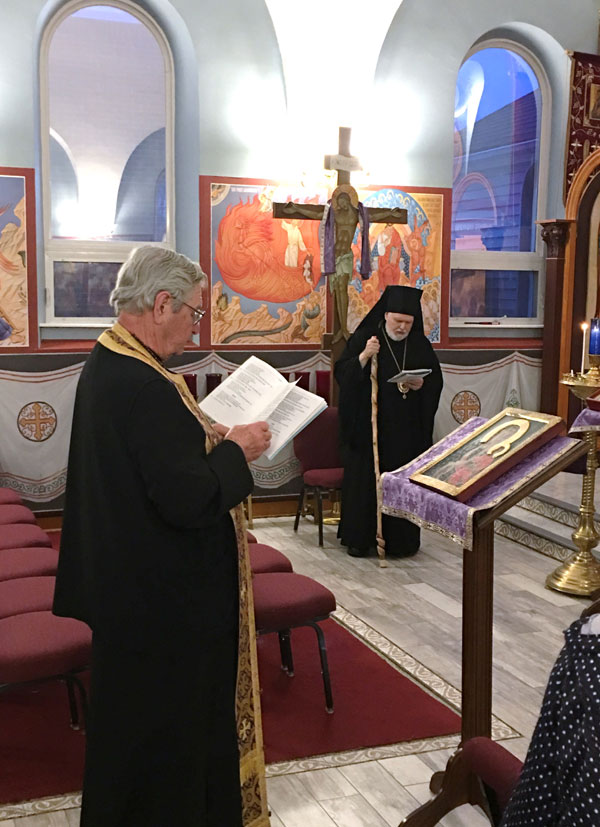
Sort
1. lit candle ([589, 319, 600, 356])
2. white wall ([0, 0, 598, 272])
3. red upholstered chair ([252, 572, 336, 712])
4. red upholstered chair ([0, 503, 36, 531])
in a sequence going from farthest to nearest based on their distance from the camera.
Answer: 1. white wall ([0, 0, 598, 272])
2. lit candle ([589, 319, 600, 356])
3. red upholstered chair ([0, 503, 36, 531])
4. red upholstered chair ([252, 572, 336, 712])

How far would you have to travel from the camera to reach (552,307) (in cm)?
867

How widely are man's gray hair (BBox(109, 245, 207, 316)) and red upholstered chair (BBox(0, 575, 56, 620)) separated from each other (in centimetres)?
180

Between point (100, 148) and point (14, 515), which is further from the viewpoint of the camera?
point (100, 148)

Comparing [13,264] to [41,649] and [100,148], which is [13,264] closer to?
[100,148]

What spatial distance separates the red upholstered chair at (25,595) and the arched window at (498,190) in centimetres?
562

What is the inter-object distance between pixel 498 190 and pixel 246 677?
713 cm

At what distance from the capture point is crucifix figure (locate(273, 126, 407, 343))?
24.3ft

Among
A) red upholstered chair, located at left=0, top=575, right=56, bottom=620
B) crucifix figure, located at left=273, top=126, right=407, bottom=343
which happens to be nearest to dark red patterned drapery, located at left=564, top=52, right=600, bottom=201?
crucifix figure, located at left=273, top=126, right=407, bottom=343

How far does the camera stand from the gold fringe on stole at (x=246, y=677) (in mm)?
2607

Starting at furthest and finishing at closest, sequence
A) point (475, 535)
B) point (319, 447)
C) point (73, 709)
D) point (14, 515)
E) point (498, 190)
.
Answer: point (498, 190), point (319, 447), point (14, 515), point (73, 709), point (475, 535)

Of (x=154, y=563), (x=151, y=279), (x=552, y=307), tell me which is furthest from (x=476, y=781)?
(x=552, y=307)

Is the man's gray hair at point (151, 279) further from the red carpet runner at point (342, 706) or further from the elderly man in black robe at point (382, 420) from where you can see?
the elderly man in black robe at point (382, 420)

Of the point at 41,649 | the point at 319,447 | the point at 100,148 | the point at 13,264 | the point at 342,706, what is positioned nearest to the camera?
the point at 41,649

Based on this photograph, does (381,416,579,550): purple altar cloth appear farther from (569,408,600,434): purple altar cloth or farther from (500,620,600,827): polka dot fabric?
(569,408,600,434): purple altar cloth
